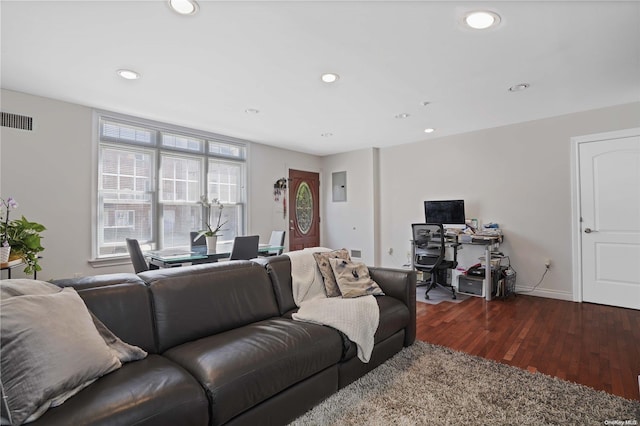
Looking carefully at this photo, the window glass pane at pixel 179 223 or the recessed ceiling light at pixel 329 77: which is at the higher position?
the recessed ceiling light at pixel 329 77

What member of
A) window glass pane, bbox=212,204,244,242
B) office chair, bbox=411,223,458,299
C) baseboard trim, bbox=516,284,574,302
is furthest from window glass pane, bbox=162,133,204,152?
baseboard trim, bbox=516,284,574,302

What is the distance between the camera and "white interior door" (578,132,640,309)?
369 centimetres

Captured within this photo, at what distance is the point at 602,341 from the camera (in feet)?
9.16

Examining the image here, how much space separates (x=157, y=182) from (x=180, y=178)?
36 centimetres

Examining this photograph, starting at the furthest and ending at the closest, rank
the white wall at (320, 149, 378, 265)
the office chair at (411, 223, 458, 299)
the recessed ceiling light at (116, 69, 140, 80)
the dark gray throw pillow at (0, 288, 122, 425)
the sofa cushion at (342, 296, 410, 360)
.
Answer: the white wall at (320, 149, 378, 265) < the office chair at (411, 223, 458, 299) < the recessed ceiling light at (116, 69, 140, 80) < the sofa cushion at (342, 296, 410, 360) < the dark gray throw pillow at (0, 288, 122, 425)

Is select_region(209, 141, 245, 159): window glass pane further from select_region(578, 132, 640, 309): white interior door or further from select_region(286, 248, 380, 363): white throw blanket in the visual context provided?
select_region(578, 132, 640, 309): white interior door

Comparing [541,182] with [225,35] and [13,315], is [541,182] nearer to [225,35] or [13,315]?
[225,35]

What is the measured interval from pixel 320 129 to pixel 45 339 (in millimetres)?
4136

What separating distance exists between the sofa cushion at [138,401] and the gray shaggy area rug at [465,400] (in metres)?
0.67

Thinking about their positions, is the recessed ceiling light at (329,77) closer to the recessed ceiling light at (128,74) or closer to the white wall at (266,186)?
the recessed ceiling light at (128,74)

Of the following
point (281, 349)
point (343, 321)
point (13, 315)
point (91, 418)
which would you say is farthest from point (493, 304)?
point (13, 315)

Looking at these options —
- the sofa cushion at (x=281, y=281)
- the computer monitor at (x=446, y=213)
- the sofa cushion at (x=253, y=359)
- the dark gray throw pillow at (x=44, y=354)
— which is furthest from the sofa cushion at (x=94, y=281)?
the computer monitor at (x=446, y=213)

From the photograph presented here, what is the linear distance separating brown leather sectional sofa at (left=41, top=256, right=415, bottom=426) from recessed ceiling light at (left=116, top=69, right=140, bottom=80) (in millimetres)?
1995

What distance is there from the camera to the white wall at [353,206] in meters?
6.12
